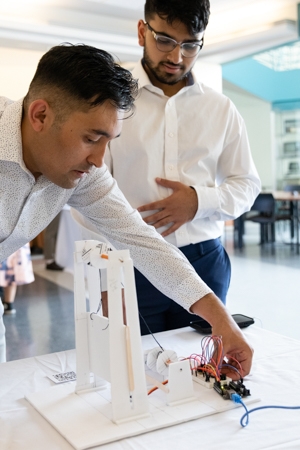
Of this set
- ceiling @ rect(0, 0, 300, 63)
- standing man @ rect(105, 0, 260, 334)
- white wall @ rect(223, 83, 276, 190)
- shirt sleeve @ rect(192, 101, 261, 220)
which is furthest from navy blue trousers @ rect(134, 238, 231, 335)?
white wall @ rect(223, 83, 276, 190)

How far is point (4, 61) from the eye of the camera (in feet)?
22.4

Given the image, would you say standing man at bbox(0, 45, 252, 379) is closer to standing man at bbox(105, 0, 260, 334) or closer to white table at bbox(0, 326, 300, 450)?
white table at bbox(0, 326, 300, 450)

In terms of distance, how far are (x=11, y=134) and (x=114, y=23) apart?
5933 mm

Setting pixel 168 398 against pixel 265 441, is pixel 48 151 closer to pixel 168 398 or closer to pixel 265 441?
pixel 168 398

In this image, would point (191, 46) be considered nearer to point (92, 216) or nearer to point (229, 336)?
point (92, 216)

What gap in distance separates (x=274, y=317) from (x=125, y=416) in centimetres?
337

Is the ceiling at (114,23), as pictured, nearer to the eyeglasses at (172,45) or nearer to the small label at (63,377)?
the eyeglasses at (172,45)

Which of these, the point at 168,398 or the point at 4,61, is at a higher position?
the point at 4,61

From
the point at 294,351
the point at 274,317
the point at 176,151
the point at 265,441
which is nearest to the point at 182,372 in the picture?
the point at 265,441

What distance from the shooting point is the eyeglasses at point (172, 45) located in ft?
5.17

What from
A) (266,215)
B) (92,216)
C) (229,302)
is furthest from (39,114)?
(266,215)

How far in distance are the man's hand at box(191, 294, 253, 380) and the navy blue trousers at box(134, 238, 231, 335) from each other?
13.6 inches

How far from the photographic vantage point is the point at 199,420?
3.29 feet

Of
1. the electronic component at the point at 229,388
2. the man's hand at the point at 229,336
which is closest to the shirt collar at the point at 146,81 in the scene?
the man's hand at the point at 229,336
